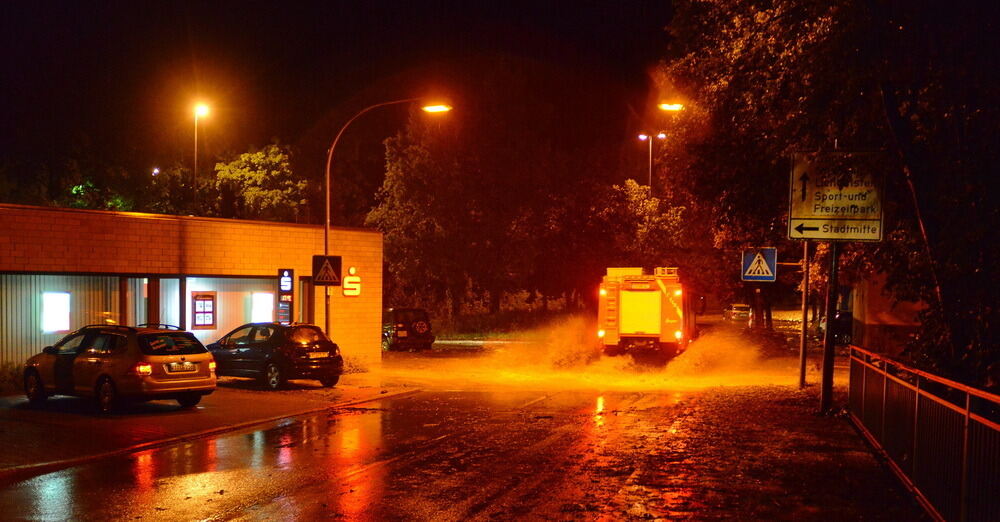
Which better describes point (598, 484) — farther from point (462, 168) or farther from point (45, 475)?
point (462, 168)

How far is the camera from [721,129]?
16484 mm

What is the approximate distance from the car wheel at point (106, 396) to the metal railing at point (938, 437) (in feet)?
40.6

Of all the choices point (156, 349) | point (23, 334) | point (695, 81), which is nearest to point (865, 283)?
point (695, 81)

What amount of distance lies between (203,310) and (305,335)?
4507 mm

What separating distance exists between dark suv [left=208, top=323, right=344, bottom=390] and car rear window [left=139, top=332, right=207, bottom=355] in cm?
369

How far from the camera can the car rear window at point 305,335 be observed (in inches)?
832

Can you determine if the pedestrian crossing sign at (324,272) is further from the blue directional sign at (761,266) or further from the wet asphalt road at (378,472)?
the blue directional sign at (761,266)

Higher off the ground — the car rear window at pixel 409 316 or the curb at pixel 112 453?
the curb at pixel 112 453

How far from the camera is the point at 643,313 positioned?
27.7 meters

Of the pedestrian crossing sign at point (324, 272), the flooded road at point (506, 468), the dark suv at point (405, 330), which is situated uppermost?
the pedestrian crossing sign at point (324, 272)

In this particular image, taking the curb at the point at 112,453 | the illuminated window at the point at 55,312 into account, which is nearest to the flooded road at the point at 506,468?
the curb at the point at 112,453

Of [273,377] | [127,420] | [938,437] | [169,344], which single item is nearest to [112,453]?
[127,420]

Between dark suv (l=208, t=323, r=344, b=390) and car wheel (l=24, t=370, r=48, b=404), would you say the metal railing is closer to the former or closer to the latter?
dark suv (l=208, t=323, r=344, b=390)

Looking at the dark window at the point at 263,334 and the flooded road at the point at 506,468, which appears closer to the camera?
the flooded road at the point at 506,468
